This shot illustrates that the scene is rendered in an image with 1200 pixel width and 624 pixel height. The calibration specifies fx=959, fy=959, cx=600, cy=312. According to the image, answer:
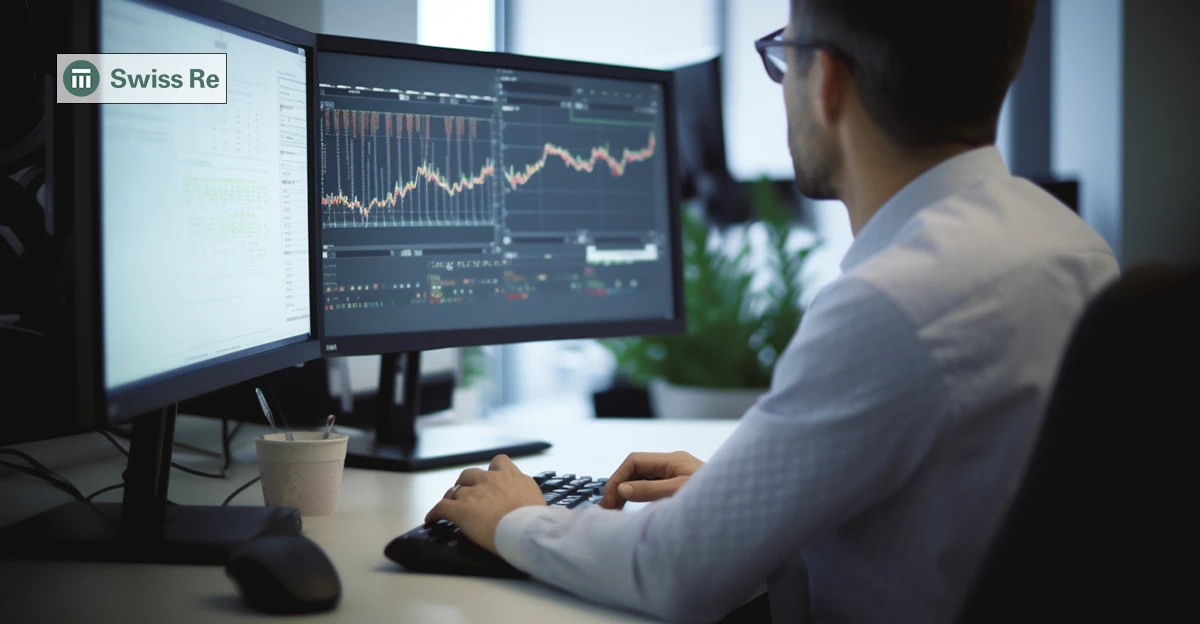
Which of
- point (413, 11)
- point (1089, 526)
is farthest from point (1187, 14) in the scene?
point (1089, 526)

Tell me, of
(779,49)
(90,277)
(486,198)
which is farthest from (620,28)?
(90,277)

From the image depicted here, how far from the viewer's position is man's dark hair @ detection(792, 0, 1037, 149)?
30.8 inches

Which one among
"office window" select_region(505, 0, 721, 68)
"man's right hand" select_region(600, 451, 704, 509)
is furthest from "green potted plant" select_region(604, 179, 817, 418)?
"man's right hand" select_region(600, 451, 704, 509)

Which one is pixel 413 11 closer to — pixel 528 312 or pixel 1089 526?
pixel 528 312

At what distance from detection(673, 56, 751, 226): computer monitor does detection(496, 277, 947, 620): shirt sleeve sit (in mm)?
1392

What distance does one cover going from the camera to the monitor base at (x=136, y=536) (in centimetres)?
84

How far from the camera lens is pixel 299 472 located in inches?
39.2

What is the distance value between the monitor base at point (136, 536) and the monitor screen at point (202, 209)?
15 centimetres

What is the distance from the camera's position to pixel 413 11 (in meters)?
1.72

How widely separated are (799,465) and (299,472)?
21.7 inches

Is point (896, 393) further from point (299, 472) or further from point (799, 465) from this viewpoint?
point (299, 472)

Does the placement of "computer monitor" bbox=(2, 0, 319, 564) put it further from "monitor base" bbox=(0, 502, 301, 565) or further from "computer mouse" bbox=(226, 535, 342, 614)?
"computer mouse" bbox=(226, 535, 342, 614)

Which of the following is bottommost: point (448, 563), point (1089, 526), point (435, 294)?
point (448, 563)

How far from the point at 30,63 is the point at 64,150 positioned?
1.58ft
